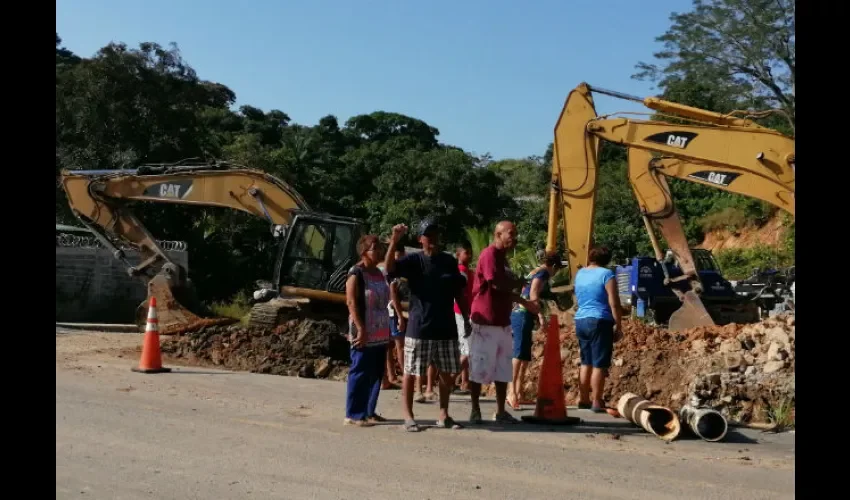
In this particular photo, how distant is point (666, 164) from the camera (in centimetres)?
1695

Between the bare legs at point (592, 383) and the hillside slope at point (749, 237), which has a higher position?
the hillside slope at point (749, 237)

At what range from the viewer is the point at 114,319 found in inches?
1033

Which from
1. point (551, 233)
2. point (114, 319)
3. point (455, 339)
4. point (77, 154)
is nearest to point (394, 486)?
point (455, 339)

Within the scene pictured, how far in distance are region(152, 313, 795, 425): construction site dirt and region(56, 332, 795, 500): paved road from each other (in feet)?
4.59

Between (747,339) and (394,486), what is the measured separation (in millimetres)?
7518

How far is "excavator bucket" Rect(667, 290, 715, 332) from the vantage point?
647 inches

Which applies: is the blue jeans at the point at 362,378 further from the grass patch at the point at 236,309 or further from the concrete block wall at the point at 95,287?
the concrete block wall at the point at 95,287

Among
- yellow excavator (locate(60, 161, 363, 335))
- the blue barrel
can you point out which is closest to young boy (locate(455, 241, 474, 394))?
yellow excavator (locate(60, 161, 363, 335))

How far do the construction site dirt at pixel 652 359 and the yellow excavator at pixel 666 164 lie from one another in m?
1.99

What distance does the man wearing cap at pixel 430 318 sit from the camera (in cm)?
823

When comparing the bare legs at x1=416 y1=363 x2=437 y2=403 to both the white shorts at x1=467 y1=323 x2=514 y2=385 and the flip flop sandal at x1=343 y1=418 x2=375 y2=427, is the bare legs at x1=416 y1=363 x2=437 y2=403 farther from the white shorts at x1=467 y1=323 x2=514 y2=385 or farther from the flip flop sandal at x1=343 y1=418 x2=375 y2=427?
the flip flop sandal at x1=343 y1=418 x2=375 y2=427

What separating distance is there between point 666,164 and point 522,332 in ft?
26.5

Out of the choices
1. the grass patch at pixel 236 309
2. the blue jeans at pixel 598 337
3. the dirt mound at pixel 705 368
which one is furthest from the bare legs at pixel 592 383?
the grass patch at pixel 236 309
